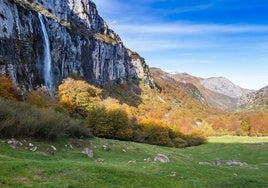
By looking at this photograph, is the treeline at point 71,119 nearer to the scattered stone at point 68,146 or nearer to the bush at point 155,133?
the bush at point 155,133

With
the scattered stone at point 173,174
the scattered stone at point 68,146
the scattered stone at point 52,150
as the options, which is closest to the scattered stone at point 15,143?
the scattered stone at point 52,150

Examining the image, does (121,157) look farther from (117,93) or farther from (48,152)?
(117,93)

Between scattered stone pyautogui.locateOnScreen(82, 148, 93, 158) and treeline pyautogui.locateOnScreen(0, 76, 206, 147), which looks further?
scattered stone pyautogui.locateOnScreen(82, 148, 93, 158)

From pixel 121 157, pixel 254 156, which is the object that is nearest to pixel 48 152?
pixel 121 157

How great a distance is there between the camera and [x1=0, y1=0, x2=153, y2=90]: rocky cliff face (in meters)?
71.7

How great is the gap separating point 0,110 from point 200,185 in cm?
2078

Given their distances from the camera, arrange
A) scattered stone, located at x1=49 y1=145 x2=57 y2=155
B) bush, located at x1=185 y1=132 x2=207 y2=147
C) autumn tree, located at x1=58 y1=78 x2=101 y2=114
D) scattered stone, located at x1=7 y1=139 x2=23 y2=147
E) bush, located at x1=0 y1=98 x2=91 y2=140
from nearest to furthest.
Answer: scattered stone, located at x1=7 y1=139 x2=23 y2=147
bush, located at x1=0 y1=98 x2=91 y2=140
scattered stone, located at x1=49 y1=145 x2=57 y2=155
autumn tree, located at x1=58 y1=78 x2=101 y2=114
bush, located at x1=185 y1=132 x2=207 y2=147

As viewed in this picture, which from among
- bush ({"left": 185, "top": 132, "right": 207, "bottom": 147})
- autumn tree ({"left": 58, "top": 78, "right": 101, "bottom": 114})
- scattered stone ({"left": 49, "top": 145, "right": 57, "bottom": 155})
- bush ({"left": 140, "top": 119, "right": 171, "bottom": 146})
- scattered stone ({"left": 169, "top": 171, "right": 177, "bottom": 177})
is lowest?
bush ({"left": 185, "top": 132, "right": 207, "bottom": 147})

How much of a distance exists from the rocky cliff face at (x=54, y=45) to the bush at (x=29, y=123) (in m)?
30.2

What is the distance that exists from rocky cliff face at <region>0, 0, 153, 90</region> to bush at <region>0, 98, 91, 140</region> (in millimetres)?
30160

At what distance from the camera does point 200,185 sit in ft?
75.3

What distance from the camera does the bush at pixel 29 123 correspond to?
31766 mm

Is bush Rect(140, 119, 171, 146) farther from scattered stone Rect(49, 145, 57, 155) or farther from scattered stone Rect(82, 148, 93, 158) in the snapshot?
scattered stone Rect(49, 145, 57, 155)

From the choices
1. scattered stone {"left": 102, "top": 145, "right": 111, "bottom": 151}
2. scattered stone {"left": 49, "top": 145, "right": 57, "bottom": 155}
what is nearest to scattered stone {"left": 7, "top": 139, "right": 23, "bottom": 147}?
scattered stone {"left": 49, "top": 145, "right": 57, "bottom": 155}
